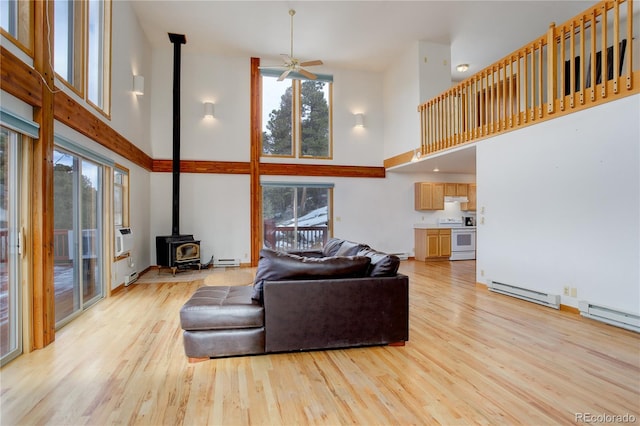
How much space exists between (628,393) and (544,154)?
2.97 meters

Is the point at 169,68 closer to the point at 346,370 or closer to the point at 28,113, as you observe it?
the point at 28,113

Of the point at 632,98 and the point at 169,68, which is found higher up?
the point at 169,68

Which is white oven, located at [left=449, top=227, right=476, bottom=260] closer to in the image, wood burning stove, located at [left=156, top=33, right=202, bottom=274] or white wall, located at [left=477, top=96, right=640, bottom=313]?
white wall, located at [left=477, top=96, right=640, bottom=313]

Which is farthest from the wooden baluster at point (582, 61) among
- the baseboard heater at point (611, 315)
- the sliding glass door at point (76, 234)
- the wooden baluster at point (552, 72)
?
the sliding glass door at point (76, 234)

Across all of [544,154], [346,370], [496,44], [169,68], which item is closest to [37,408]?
[346,370]

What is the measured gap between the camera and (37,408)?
1906mm

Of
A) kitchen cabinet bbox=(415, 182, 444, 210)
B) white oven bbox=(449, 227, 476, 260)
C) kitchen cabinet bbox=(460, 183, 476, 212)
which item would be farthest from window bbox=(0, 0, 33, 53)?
kitchen cabinet bbox=(460, 183, 476, 212)

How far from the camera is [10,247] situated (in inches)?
102

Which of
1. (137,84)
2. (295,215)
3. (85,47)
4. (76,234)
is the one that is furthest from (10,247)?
(295,215)

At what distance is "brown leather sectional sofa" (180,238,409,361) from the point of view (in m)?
2.55

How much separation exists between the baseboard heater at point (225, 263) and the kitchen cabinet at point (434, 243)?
4.54 m

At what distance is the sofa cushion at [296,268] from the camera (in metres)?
2.63

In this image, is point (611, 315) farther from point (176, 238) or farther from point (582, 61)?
point (176, 238)

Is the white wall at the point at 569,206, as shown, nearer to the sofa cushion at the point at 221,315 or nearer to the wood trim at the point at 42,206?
the sofa cushion at the point at 221,315
